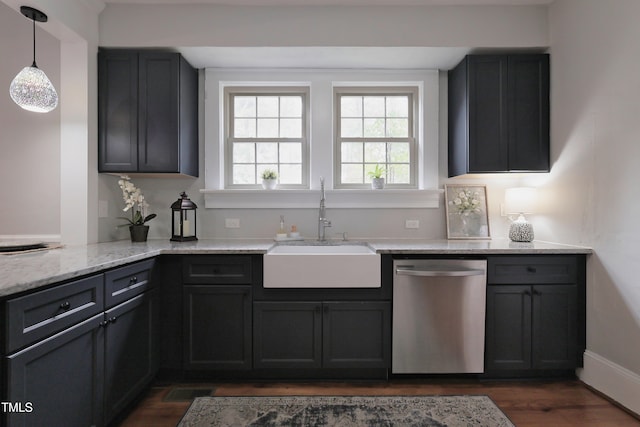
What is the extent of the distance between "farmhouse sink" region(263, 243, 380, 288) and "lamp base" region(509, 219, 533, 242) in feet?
4.17

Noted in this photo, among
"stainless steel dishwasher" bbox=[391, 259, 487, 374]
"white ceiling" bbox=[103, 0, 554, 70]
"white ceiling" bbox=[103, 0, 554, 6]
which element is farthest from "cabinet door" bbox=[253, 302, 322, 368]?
"white ceiling" bbox=[103, 0, 554, 6]

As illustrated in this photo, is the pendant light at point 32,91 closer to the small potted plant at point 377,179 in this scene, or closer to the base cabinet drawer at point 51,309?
the base cabinet drawer at point 51,309

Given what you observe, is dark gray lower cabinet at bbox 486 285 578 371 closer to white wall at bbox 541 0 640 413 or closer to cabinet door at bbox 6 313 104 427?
white wall at bbox 541 0 640 413

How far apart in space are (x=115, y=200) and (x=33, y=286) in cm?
179

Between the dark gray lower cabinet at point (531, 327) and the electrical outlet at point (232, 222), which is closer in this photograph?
the dark gray lower cabinet at point (531, 327)

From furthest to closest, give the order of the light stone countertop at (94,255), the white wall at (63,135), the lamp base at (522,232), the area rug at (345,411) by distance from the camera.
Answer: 1. the lamp base at (522,232)
2. the white wall at (63,135)
3. the area rug at (345,411)
4. the light stone countertop at (94,255)

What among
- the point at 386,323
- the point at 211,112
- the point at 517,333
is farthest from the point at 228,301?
the point at 517,333

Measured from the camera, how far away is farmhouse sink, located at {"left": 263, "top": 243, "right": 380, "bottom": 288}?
2338 mm

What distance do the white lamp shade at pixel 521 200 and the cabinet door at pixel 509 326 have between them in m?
0.73

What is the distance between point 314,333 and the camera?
2.39 m

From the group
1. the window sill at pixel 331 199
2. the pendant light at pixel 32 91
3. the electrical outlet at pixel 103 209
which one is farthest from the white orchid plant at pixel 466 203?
the pendant light at pixel 32 91

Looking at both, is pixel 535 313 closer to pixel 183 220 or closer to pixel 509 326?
pixel 509 326

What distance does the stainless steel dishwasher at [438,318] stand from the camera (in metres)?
2.38

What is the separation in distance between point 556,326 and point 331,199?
1.90 metres
